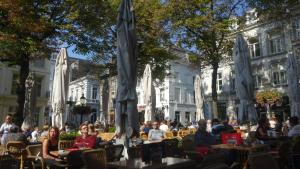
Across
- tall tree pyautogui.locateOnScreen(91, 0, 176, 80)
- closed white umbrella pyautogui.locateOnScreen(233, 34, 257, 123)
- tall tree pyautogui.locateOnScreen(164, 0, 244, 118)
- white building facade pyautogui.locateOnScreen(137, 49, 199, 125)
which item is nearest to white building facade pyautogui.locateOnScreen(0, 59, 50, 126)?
tall tree pyautogui.locateOnScreen(91, 0, 176, 80)

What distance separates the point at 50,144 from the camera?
23.4 feet

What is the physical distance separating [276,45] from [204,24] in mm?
15556

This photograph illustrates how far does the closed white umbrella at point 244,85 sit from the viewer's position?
10727 mm

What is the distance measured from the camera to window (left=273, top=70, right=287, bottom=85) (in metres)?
29.6

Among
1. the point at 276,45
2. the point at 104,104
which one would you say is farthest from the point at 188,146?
the point at 276,45

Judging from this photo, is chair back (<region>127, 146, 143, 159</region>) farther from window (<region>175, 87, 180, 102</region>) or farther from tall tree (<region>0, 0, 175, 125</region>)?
window (<region>175, 87, 180, 102</region>)

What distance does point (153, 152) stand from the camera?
4.55 metres

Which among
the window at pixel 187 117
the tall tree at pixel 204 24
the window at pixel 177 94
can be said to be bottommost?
the window at pixel 187 117

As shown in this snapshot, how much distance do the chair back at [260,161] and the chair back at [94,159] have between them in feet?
8.68

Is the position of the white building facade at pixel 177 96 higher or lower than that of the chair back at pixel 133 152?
higher

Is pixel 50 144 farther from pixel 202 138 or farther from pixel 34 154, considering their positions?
pixel 202 138

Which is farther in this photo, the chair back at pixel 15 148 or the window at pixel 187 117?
the window at pixel 187 117

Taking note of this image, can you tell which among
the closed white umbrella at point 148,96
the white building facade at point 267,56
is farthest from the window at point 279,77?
the closed white umbrella at point 148,96

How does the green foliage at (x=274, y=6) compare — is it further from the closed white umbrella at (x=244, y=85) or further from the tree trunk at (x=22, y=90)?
the tree trunk at (x=22, y=90)
